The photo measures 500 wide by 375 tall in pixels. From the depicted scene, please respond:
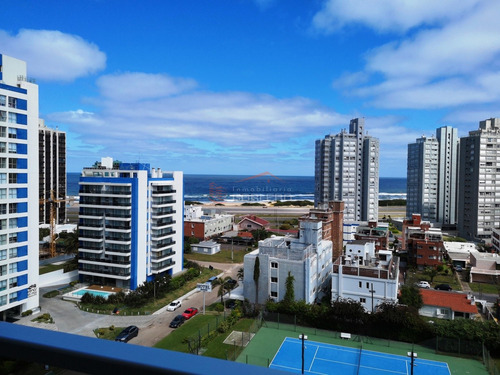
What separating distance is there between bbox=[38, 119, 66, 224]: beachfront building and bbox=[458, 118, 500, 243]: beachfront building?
45909 millimetres

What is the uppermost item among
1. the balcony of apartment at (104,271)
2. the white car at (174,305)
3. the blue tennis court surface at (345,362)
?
the balcony of apartment at (104,271)

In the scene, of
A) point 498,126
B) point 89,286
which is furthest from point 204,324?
point 498,126

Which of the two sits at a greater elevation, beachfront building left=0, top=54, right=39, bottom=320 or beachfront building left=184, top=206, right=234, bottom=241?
beachfront building left=0, top=54, right=39, bottom=320

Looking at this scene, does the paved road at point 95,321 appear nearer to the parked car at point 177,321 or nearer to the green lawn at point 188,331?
the parked car at point 177,321

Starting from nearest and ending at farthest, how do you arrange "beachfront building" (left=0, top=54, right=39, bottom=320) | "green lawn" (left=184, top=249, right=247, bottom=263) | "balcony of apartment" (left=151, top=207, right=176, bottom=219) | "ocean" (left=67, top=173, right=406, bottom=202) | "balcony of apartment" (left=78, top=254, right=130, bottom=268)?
1. "beachfront building" (left=0, top=54, right=39, bottom=320)
2. "balcony of apartment" (left=78, top=254, right=130, bottom=268)
3. "balcony of apartment" (left=151, top=207, right=176, bottom=219)
4. "green lawn" (left=184, top=249, right=247, bottom=263)
5. "ocean" (left=67, top=173, right=406, bottom=202)

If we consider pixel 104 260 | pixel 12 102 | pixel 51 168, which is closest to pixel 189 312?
pixel 104 260

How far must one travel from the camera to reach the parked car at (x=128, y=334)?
51.4 ft

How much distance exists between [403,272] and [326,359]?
1615 centimetres

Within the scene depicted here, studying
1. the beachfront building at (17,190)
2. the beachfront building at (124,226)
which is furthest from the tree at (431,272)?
the beachfront building at (17,190)

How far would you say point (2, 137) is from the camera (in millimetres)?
16766

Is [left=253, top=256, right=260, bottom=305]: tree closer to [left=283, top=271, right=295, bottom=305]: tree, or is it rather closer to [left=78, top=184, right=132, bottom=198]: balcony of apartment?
[left=283, top=271, right=295, bottom=305]: tree

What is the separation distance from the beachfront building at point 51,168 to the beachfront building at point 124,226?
22.4 meters

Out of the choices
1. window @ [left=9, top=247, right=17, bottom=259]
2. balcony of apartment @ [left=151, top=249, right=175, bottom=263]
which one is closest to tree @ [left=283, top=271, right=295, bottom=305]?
balcony of apartment @ [left=151, top=249, right=175, bottom=263]

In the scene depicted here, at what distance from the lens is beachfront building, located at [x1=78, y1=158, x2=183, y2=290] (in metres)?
22.0
